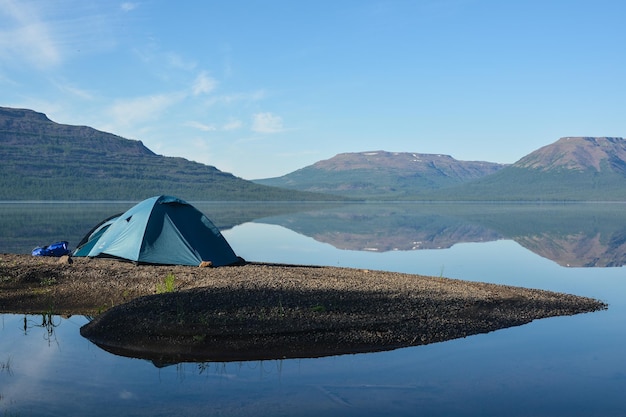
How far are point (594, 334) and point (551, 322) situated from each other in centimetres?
121

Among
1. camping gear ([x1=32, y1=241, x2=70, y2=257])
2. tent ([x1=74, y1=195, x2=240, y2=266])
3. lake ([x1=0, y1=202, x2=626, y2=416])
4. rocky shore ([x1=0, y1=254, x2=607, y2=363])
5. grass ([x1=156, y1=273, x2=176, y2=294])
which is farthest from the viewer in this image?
camping gear ([x1=32, y1=241, x2=70, y2=257])

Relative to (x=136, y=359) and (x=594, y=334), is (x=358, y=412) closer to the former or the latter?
(x=136, y=359)

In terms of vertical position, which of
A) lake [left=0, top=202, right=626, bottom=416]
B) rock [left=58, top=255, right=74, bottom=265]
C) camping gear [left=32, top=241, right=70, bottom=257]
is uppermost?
camping gear [left=32, top=241, right=70, bottom=257]

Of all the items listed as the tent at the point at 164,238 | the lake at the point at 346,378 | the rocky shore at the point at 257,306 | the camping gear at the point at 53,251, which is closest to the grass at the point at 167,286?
the rocky shore at the point at 257,306

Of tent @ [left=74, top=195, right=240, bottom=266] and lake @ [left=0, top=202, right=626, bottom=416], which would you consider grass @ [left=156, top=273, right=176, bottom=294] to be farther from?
tent @ [left=74, top=195, right=240, bottom=266]

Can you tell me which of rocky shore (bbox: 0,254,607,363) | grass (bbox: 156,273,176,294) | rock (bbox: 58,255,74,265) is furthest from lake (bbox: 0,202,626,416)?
rock (bbox: 58,255,74,265)

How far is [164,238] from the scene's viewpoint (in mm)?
20844

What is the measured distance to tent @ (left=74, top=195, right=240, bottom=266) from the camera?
20.6 meters

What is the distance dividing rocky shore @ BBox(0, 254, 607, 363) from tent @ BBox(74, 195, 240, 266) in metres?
0.92

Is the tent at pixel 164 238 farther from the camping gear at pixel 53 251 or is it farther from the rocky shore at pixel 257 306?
the camping gear at pixel 53 251

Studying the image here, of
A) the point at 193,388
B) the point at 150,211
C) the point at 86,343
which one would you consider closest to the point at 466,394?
the point at 193,388

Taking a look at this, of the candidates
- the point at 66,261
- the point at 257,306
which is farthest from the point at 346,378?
the point at 66,261

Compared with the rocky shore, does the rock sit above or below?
above

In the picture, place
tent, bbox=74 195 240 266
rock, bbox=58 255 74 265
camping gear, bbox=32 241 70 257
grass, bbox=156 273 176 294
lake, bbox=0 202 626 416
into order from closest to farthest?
1. lake, bbox=0 202 626 416
2. grass, bbox=156 273 176 294
3. rock, bbox=58 255 74 265
4. tent, bbox=74 195 240 266
5. camping gear, bbox=32 241 70 257
